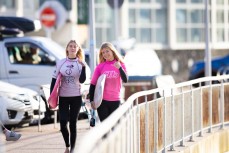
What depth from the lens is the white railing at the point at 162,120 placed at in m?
9.52

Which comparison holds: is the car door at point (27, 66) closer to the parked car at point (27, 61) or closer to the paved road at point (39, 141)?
the parked car at point (27, 61)

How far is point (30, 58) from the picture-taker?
80.1 ft

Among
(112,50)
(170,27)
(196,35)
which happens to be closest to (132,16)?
(170,27)

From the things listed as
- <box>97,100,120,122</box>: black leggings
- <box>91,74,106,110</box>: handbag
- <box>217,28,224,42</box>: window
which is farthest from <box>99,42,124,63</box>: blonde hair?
<box>217,28,224,42</box>: window

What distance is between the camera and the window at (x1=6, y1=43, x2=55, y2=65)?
79.5 ft

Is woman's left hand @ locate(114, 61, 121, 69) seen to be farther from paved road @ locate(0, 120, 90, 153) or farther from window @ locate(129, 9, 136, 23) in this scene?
window @ locate(129, 9, 136, 23)

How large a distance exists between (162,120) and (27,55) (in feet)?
30.4

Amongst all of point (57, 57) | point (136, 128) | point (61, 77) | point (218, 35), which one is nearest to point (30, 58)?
point (57, 57)

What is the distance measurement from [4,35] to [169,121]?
9611 mm

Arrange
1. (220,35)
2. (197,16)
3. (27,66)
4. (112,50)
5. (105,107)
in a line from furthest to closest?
(220,35)
(197,16)
(27,66)
(105,107)
(112,50)

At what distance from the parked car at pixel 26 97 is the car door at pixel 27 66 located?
2.59 metres

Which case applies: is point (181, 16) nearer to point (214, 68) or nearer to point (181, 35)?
point (181, 35)

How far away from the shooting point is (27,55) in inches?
959

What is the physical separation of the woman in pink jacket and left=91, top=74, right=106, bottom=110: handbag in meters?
0.12
